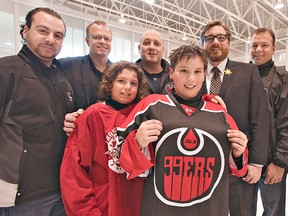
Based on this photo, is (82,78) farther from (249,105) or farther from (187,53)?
(249,105)

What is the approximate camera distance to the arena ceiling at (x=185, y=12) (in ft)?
27.2

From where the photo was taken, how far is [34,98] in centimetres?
135

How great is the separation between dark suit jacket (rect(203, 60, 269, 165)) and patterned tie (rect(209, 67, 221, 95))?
0.11 feet

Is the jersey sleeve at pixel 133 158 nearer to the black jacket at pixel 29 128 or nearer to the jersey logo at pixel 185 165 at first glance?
the jersey logo at pixel 185 165

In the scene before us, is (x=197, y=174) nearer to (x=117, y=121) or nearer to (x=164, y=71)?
(x=117, y=121)

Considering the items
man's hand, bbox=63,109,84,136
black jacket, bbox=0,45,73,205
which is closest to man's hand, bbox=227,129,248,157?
man's hand, bbox=63,109,84,136

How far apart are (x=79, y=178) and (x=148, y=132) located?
1.57 feet

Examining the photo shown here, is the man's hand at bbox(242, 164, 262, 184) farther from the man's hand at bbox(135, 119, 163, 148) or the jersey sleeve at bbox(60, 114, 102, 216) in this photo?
the jersey sleeve at bbox(60, 114, 102, 216)

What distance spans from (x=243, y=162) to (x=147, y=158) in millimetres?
485

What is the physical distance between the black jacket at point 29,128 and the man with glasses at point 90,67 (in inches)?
13.5

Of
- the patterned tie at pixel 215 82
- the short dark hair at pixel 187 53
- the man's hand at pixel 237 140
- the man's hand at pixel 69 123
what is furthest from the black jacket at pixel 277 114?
the man's hand at pixel 69 123

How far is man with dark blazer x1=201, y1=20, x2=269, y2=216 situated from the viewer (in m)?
1.52

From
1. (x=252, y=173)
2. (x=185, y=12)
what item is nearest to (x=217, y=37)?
(x=252, y=173)

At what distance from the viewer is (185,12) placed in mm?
8789
